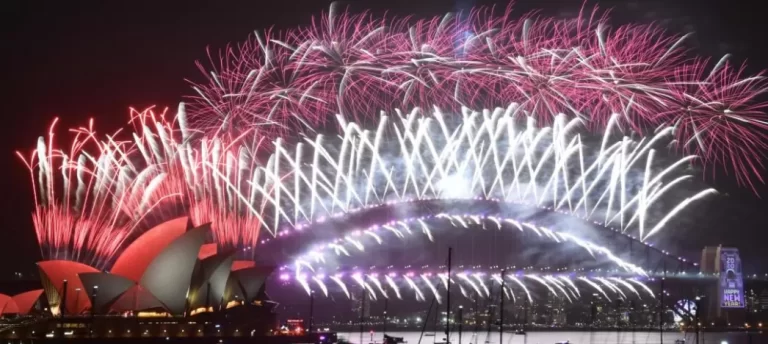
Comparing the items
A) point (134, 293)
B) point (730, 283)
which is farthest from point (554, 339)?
point (134, 293)

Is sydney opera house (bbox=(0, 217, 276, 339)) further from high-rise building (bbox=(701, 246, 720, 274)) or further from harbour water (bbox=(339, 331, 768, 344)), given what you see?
high-rise building (bbox=(701, 246, 720, 274))

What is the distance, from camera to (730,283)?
14188cm

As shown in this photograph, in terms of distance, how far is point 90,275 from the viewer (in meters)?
65.9

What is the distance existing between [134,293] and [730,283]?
349ft

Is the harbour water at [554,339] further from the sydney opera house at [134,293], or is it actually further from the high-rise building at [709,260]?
the sydney opera house at [134,293]

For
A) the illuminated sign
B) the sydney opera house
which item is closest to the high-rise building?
the illuminated sign

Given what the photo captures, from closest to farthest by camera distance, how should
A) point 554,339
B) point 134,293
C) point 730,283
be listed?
1. point 134,293
2. point 554,339
3. point 730,283

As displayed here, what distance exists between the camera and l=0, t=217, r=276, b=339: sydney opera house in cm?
6500

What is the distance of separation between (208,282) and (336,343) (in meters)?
22.4

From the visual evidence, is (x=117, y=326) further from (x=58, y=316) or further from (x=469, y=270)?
(x=469, y=270)

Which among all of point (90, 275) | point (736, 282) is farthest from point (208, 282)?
point (736, 282)

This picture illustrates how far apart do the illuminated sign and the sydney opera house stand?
98.1 meters

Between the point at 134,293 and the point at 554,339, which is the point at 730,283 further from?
the point at 134,293

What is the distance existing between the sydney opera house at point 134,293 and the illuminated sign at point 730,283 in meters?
98.1
